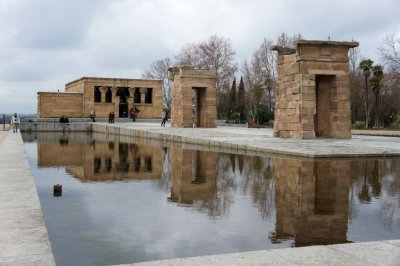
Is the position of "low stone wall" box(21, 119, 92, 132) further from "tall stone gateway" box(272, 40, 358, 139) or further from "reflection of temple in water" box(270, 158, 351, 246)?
"reflection of temple in water" box(270, 158, 351, 246)

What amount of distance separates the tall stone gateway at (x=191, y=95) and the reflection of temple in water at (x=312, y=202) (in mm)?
20956

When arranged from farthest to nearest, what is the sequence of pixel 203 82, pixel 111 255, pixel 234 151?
pixel 203 82, pixel 234 151, pixel 111 255

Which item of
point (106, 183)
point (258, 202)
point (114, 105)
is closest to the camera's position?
point (258, 202)

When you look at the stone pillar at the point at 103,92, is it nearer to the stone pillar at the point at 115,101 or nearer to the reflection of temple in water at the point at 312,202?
the stone pillar at the point at 115,101

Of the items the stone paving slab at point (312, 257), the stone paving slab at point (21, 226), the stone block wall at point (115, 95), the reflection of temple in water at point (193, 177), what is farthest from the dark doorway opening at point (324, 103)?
the stone block wall at point (115, 95)

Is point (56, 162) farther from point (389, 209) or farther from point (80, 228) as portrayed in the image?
point (389, 209)

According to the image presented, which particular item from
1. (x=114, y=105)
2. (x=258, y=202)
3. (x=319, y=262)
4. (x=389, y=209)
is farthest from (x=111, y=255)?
(x=114, y=105)

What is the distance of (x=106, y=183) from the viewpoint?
32.2 ft

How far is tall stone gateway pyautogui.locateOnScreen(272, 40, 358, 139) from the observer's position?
20406mm

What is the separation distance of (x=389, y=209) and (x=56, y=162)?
406 inches

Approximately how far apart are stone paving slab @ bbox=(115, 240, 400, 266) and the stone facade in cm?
4934

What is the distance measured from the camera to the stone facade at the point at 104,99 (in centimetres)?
5166

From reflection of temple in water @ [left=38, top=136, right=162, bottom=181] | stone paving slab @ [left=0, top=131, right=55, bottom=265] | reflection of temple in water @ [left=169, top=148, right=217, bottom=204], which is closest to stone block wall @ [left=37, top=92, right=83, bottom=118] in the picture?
reflection of temple in water @ [left=38, top=136, right=162, bottom=181]

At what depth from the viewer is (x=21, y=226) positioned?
17.0ft
